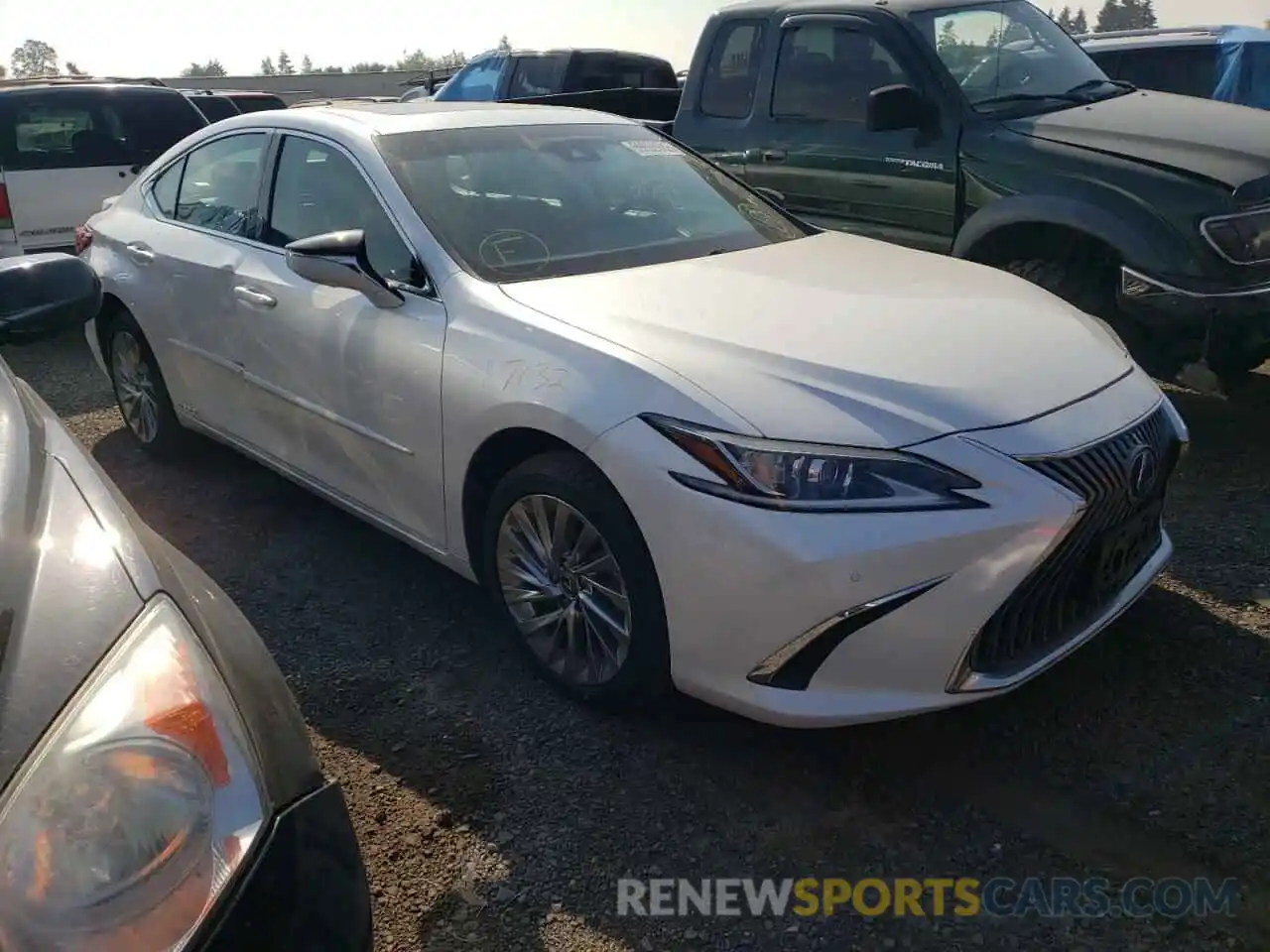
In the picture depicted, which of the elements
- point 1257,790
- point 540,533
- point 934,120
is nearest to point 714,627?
point 540,533

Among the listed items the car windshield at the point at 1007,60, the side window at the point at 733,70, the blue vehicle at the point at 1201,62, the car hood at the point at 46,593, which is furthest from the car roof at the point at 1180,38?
the car hood at the point at 46,593

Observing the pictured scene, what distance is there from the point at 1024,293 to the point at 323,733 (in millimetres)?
2509

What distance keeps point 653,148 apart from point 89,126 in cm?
595

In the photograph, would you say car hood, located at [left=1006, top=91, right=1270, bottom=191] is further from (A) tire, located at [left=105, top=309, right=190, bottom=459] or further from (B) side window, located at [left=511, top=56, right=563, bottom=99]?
(B) side window, located at [left=511, top=56, right=563, bottom=99]

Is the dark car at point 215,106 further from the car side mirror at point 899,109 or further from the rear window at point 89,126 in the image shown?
the car side mirror at point 899,109

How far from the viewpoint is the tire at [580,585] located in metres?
2.75

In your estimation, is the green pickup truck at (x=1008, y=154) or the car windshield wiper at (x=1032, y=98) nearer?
the green pickup truck at (x=1008, y=154)

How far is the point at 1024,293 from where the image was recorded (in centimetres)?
346

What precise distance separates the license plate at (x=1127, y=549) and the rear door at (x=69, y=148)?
7.01 m

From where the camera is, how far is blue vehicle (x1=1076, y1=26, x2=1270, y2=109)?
25.9ft

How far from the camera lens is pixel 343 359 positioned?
3531mm

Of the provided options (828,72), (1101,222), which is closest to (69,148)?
(828,72)

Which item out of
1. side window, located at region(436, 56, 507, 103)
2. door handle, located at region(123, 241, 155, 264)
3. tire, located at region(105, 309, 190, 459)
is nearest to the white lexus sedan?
door handle, located at region(123, 241, 155, 264)

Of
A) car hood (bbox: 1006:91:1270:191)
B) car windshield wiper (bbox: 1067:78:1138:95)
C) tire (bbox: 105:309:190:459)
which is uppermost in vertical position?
car windshield wiper (bbox: 1067:78:1138:95)
